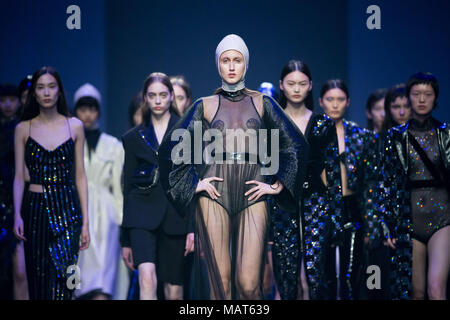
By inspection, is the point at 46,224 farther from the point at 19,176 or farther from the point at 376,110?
the point at 376,110

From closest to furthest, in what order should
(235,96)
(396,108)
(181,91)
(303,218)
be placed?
(235,96), (303,218), (396,108), (181,91)

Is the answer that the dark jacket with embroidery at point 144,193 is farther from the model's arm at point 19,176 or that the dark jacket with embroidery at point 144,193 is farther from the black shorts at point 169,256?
the model's arm at point 19,176

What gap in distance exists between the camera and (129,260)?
222 inches

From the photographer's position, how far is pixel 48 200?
551 centimetres

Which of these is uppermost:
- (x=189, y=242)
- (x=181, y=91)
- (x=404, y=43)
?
(x=404, y=43)

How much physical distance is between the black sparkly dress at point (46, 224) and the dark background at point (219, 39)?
102 centimetres

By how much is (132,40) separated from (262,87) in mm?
1238

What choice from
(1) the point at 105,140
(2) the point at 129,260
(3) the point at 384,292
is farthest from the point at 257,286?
(1) the point at 105,140

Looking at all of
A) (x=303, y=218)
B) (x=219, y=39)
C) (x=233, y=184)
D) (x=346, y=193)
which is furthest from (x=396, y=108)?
(x=233, y=184)

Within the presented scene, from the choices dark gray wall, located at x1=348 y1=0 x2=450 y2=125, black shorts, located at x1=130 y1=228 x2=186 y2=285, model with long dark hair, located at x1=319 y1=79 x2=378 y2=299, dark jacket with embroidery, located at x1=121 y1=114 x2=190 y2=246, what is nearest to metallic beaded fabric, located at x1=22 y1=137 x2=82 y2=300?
dark jacket with embroidery, located at x1=121 y1=114 x2=190 y2=246

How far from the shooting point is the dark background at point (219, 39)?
6.00 m

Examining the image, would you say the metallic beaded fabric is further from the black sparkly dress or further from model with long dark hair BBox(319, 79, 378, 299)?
model with long dark hair BBox(319, 79, 378, 299)

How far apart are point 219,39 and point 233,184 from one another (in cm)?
161
